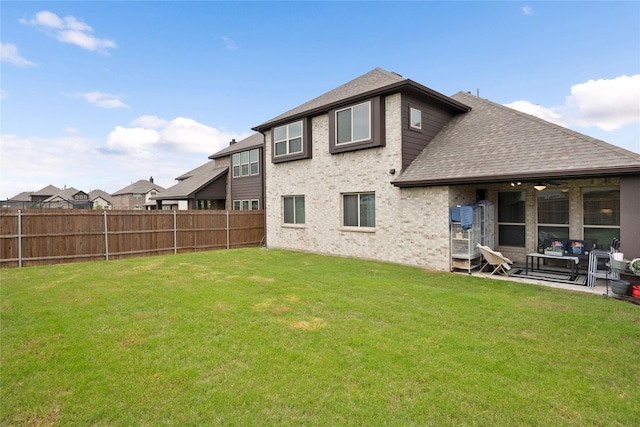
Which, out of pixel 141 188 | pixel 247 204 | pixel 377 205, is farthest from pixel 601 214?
pixel 141 188

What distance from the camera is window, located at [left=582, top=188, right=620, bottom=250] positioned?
28.4 ft

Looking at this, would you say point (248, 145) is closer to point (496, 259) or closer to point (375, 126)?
point (375, 126)

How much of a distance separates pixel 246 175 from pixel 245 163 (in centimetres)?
84

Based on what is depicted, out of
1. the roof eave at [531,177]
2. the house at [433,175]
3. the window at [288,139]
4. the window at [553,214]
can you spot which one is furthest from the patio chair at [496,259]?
the window at [288,139]

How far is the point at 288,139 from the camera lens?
14.7 metres

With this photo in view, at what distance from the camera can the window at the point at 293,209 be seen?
14.6 metres

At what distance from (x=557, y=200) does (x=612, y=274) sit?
10.9 feet

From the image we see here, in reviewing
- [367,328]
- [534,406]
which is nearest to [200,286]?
[367,328]

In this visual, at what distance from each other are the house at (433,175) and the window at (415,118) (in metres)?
0.06

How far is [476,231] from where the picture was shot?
32.1ft

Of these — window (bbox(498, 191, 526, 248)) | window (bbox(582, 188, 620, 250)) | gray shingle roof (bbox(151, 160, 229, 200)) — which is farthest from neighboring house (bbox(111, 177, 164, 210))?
window (bbox(582, 188, 620, 250))

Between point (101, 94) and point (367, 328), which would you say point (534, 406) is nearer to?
point (367, 328)

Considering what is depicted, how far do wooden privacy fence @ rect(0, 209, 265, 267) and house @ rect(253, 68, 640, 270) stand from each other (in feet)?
13.5

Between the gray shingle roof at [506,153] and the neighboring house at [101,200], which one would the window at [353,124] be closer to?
the gray shingle roof at [506,153]
